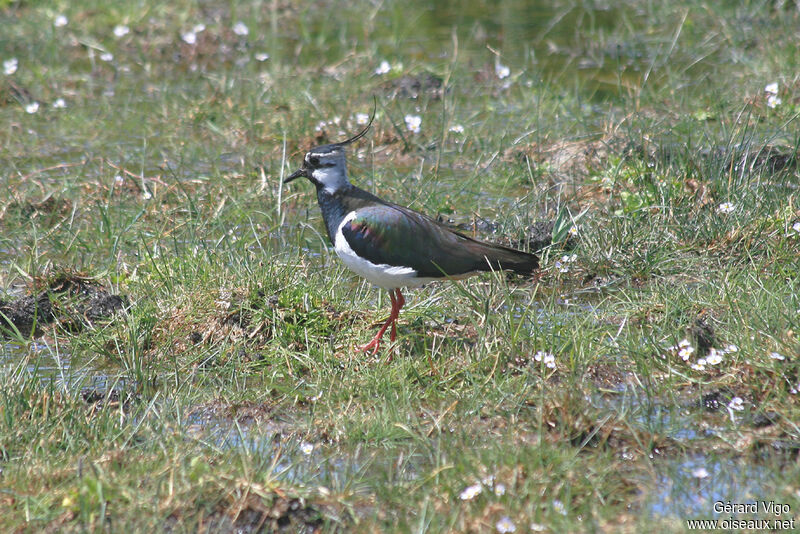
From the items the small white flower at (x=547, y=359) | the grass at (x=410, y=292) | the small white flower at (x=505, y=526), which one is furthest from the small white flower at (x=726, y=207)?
the small white flower at (x=505, y=526)

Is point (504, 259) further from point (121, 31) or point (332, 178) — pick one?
point (121, 31)

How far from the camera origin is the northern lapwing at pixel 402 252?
533cm

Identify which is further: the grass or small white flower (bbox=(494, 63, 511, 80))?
small white flower (bbox=(494, 63, 511, 80))

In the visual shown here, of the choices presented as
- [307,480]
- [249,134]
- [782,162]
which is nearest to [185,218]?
[249,134]

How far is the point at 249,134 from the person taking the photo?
8.23 m

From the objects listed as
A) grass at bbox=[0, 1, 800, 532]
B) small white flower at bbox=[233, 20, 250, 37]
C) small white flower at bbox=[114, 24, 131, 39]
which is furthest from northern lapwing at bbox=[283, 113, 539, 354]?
small white flower at bbox=[114, 24, 131, 39]

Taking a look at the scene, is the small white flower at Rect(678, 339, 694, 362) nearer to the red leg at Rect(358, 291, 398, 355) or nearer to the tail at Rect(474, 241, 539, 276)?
the tail at Rect(474, 241, 539, 276)

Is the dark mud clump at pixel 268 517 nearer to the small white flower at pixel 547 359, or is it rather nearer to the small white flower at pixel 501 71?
the small white flower at pixel 547 359

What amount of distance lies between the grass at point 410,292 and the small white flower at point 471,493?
0.02 meters

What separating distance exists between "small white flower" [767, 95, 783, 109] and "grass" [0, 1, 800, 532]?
0.24 ft

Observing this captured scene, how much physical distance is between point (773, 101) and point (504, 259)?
3235 millimetres

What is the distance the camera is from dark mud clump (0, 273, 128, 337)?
5.78m

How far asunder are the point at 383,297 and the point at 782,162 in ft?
9.80

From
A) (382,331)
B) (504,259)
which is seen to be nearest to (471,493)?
(382,331)
